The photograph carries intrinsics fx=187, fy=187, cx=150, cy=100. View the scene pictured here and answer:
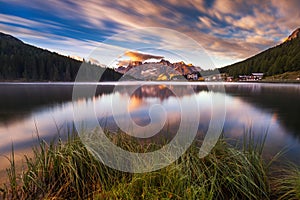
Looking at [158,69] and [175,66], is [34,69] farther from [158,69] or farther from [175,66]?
[175,66]

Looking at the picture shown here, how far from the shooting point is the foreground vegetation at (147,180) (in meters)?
3.59

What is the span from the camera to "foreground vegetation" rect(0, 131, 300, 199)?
3.59m

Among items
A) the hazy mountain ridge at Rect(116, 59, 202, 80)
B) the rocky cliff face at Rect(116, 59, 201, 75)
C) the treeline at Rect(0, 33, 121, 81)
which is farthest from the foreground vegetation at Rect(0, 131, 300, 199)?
the treeline at Rect(0, 33, 121, 81)

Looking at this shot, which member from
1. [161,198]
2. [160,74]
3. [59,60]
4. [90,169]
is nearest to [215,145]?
[161,198]

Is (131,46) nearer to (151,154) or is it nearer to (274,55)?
(151,154)

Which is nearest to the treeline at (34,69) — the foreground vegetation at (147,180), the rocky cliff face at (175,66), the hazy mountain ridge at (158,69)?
the hazy mountain ridge at (158,69)

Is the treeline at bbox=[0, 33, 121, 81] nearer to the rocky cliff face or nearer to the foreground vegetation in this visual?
the rocky cliff face

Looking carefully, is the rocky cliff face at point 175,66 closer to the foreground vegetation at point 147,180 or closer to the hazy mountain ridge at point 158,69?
the hazy mountain ridge at point 158,69

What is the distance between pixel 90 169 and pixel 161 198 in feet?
6.43

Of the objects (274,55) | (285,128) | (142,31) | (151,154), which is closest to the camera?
(151,154)

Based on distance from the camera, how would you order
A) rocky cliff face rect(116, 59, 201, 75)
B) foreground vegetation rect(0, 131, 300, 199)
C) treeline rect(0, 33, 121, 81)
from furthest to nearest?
treeline rect(0, 33, 121, 81) < rocky cliff face rect(116, 59, 201, 75) < foreground vegetation rect(0, 131, 300, 199)

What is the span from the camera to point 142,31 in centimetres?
566

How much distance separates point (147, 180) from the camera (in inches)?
148

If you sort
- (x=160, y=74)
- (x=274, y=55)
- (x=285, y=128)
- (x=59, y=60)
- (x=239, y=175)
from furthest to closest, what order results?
(x=274, y=55)
(x=59, y=60)
(x=285, y=128)
(x=160, y=74)
(x=239, y=175)
